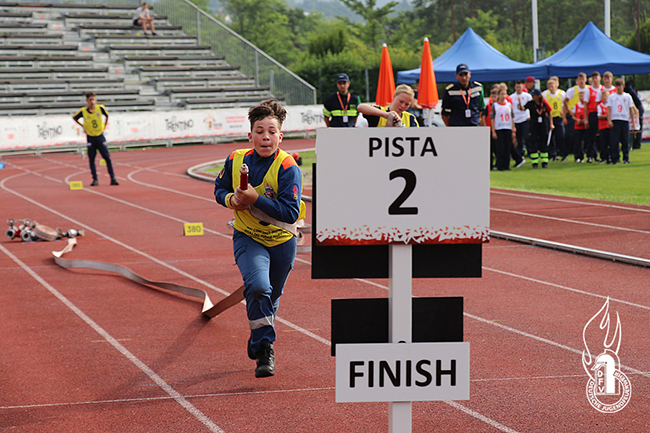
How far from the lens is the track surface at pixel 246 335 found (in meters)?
4.31

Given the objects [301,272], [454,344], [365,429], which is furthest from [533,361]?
[301,272]

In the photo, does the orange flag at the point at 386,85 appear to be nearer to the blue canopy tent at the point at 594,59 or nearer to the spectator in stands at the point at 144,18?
the blue canopy tent at the point at 594,59

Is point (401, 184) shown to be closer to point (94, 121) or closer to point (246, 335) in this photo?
point (246, 335)

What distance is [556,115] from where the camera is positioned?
20.8 m

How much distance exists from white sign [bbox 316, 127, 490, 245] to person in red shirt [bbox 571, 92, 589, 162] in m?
18.6

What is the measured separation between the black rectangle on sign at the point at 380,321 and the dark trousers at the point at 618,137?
1752 centimetres

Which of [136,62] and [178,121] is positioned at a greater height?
[136,62]

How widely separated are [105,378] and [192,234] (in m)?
6.38

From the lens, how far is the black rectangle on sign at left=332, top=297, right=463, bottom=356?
9.78ft

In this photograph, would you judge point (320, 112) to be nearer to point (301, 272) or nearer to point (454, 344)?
point (301, 272)

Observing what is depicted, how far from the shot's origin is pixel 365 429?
411cm

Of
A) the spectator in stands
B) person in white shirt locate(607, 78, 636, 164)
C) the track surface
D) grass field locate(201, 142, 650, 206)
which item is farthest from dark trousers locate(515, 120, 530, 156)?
the spectator in stands

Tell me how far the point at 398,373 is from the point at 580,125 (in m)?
18.8

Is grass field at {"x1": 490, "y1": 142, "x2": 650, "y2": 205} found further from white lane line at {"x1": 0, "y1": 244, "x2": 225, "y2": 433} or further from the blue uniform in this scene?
the blue uniform
